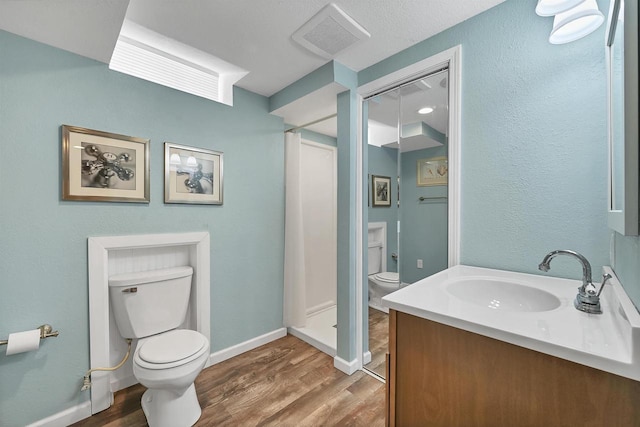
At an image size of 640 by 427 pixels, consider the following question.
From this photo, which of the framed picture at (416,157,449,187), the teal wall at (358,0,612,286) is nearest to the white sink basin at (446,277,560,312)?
the teal wall at (358,0,612,286)

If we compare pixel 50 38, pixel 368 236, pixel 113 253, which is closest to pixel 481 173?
pixel 368 236

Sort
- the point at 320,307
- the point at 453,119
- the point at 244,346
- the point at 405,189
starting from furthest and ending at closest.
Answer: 1. the point at 320,307
2. the point at 244,346
3. the point at 405,189
4. the point at 453,119

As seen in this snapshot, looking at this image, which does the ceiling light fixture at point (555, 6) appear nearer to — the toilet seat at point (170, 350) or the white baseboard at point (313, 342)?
the toilet seat at point (170, 350)

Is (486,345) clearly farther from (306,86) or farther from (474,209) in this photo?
(306,86)

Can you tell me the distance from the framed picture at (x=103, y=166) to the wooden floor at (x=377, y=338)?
1963 mm

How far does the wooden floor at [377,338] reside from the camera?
6.75ft

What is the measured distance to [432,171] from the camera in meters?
1.71

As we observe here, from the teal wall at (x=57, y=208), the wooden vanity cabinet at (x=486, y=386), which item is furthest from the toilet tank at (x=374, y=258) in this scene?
the teal wall at (x=57, y=208)

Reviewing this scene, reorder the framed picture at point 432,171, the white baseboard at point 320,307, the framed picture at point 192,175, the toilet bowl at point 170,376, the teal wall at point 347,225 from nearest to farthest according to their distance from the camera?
the toilet bowl at point 170,376, the framed picture at point 432,171, the framed picture at point 192,175, the teal wall at point 347,225, the white baseboard at point 320,307

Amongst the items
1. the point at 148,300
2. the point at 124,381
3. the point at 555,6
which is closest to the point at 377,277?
the point at 148,300

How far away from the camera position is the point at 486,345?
2.52 ft

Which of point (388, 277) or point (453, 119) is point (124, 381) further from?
point (453, 119)

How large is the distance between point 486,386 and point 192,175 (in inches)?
80.7

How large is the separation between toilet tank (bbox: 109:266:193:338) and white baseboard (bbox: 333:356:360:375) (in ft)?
3.96
